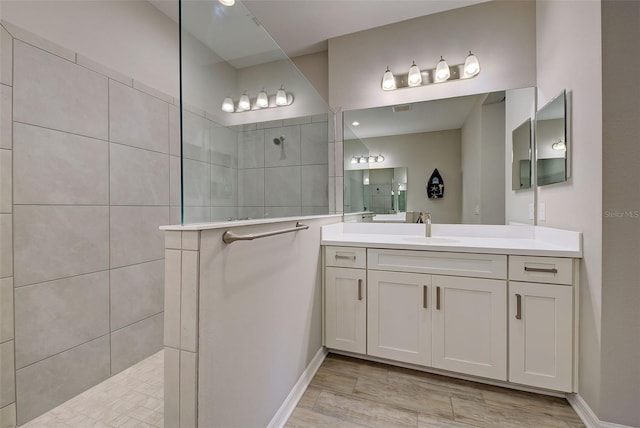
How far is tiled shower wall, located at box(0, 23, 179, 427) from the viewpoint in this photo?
1.28 metres

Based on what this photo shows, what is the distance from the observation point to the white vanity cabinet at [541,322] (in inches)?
54.5

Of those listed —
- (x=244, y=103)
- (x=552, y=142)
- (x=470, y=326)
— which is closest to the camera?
(x=470, y=326)

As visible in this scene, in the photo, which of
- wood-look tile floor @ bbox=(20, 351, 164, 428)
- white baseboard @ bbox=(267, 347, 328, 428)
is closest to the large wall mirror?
white baseboard @ bbox=(267, 347, 328, 428)

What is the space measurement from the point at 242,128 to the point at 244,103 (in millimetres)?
162

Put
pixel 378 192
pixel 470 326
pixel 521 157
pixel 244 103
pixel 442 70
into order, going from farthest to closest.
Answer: pixel 378 192, pixel 442 70, pixel 521 157, pixel 244 103, pixel 470 326

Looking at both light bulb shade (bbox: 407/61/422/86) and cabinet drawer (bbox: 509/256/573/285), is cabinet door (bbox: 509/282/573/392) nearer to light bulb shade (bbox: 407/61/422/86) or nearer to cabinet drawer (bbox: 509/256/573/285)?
cabinet drawer (bbox: 509/256/573/285)

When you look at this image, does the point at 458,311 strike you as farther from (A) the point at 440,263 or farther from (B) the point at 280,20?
(B) the point at 280,20

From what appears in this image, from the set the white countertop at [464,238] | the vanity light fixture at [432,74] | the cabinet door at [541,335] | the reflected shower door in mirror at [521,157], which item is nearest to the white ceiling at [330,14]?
the vanity light fixture at [432,74]

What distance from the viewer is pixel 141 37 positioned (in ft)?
6.44

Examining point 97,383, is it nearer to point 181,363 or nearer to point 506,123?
point 181,363

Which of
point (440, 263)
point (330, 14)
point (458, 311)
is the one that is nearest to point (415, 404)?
point (458, 311)

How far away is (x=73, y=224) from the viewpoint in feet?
4.96

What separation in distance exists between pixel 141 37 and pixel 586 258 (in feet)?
10.3

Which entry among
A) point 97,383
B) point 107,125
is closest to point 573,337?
point 97,383
